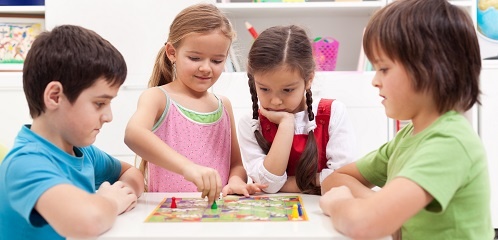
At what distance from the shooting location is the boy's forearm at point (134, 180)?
122 cm

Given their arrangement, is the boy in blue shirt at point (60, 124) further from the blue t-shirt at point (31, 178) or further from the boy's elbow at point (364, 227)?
the boy's elbow at point (364, 227)

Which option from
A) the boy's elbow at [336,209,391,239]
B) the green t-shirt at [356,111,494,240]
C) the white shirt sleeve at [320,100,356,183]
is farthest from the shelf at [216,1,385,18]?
the boy's elbow at [336,209,391,239]

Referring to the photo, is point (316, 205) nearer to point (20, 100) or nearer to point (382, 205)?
point (382, 205)

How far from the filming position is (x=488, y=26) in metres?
2.73

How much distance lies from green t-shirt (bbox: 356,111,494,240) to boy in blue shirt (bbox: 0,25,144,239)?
489 millimetres

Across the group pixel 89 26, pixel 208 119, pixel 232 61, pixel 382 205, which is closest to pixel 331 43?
pixel 232 61

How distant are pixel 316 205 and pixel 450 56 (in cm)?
36

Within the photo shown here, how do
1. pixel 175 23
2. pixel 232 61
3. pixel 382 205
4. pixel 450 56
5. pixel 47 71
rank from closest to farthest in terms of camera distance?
pixel 382 205, pixel 450 56, pixel 47 71, pixel 175 23, pixel 232 61

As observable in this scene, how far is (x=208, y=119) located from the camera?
5.05ft

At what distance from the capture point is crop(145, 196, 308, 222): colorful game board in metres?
0.97

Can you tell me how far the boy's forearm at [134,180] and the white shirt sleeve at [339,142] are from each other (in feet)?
1.51

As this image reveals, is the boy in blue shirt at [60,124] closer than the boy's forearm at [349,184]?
Yes

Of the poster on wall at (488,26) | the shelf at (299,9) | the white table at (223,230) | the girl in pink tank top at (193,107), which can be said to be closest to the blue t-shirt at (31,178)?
the white table at (223,230)

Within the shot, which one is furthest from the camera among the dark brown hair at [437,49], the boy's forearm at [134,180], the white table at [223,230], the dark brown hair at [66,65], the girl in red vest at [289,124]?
the girl in red vest at [289,124]
